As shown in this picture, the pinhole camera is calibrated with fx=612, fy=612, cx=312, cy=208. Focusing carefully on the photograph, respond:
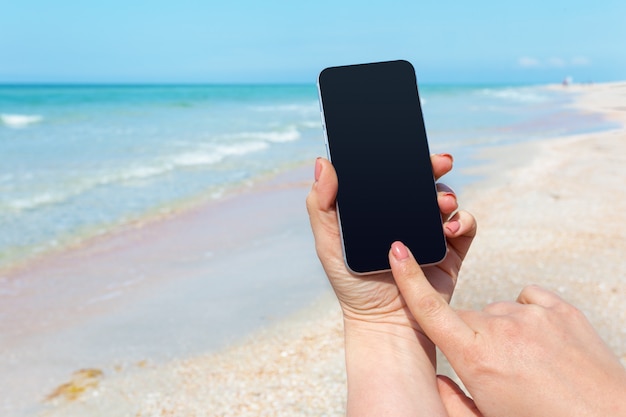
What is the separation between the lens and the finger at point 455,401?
1.96m

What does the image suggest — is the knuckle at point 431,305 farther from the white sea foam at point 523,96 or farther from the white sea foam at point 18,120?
the white sea foam at point 523,96

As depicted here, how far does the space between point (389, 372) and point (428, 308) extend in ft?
1.07

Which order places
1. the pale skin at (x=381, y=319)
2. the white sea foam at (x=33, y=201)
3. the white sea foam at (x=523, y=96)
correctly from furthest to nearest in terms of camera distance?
the white sea foam at (x=523, y=96)
the white sea foam at (x=33, y=201)
the pale skin at (x=381, y=319)

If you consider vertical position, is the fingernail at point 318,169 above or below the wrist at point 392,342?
above

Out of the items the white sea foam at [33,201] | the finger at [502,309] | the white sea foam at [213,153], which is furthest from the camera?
the white sea foam at [213,153]

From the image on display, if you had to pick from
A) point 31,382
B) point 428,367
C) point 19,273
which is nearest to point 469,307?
point 428,367

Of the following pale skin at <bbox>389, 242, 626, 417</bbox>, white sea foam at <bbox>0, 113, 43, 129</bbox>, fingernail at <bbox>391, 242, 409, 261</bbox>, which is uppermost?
fingernail at <bbox>391, 242, 409, 261</bbox>

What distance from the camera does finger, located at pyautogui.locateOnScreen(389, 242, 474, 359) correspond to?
178cm

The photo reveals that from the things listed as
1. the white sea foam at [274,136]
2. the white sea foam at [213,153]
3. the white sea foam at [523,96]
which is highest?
the white sea foam at [213,153]

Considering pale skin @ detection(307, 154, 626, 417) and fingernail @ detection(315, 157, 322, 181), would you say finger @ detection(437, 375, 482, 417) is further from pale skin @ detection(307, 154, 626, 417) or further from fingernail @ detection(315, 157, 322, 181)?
fingernail @ detection(315, 157, 322, 181)

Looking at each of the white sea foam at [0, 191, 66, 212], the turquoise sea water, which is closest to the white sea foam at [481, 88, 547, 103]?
the turquoise sea water

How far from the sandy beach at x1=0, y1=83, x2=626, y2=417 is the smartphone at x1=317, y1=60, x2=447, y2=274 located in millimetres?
1132

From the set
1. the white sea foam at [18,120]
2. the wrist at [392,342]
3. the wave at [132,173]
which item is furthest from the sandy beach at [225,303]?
the white sea foam at [18,120]

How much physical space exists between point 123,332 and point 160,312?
325mm
